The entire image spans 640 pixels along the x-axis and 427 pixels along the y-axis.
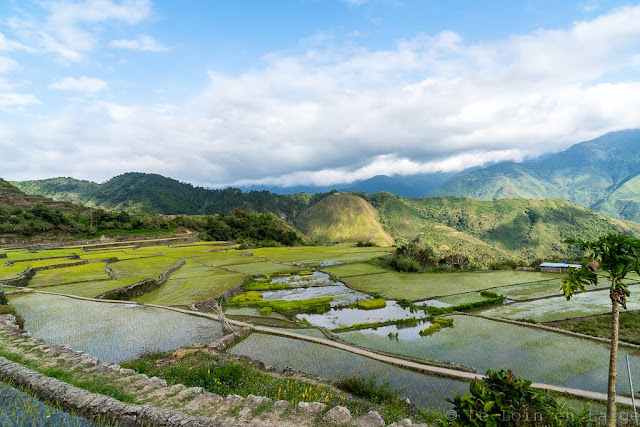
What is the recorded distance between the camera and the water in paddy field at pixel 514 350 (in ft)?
46.4

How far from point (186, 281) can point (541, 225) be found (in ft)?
623

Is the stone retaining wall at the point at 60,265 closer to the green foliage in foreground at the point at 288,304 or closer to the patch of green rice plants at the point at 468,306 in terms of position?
the green foliage in foreground at the point at 288,304

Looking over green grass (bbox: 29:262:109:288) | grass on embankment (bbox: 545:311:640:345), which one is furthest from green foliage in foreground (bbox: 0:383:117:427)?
green grass (bbox: 29:262:109:288)

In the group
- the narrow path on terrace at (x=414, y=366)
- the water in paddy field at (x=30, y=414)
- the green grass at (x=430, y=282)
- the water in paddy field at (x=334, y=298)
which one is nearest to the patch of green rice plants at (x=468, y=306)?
the water in paddy field at (x=334, y=298)

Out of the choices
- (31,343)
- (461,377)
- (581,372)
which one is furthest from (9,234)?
(581,372)

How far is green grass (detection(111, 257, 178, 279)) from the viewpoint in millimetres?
38319

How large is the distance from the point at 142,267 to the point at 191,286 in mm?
14142

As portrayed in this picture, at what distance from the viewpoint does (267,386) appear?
12.2 m

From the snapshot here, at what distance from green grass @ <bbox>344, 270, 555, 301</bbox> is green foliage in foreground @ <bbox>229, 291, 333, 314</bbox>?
23.2 ft

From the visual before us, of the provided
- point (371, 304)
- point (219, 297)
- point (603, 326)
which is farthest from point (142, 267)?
point (603, 326)

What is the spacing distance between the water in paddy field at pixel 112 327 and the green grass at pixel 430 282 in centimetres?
1930

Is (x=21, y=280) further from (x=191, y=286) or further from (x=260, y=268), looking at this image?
(x=260, y=268)

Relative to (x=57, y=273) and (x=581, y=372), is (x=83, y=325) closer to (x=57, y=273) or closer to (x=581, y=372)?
(x=57, y=273)

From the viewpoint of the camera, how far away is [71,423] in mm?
8164
